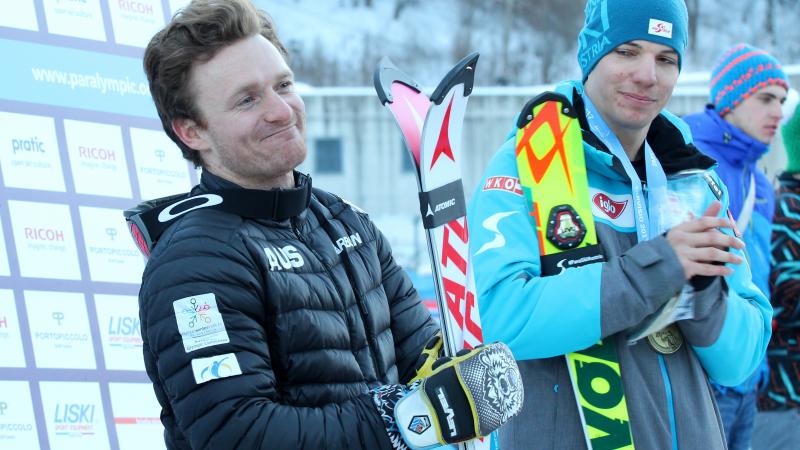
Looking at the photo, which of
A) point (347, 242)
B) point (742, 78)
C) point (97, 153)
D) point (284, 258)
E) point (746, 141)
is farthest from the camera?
point (742, 78)

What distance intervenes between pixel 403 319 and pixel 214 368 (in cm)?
56

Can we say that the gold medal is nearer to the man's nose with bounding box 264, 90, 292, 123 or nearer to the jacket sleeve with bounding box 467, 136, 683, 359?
the jacket sleeve with bounding box 467, 136, 683, 359

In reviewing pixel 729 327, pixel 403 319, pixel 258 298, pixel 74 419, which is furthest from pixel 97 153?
pixel 729 327

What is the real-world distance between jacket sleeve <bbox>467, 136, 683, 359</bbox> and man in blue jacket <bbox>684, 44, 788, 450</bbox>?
1956 mm

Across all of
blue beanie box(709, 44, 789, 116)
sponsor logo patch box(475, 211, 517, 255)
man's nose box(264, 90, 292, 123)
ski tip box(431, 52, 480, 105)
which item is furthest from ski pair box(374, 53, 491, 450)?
blue beanie box(709, 44, 789, 116)

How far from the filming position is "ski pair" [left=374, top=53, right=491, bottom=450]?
1905 mm

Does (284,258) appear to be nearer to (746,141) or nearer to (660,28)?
(660,28)

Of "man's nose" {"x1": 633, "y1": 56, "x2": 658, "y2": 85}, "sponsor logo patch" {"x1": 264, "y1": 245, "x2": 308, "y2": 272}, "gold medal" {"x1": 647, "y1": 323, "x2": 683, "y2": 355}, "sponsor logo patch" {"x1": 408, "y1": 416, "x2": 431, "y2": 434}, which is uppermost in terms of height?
"man's nose" {"x1": 633, "y1": 56, "x2": 658, "y2": 85}

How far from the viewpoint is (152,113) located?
3389 millimetres

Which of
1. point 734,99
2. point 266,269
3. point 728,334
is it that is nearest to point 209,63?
point 266,269

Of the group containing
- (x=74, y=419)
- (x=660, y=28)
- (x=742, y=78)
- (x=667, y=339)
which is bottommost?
(x=74, y=419)

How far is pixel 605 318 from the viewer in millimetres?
1957

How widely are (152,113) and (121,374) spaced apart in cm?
94

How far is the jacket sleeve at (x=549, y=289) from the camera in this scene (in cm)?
195
